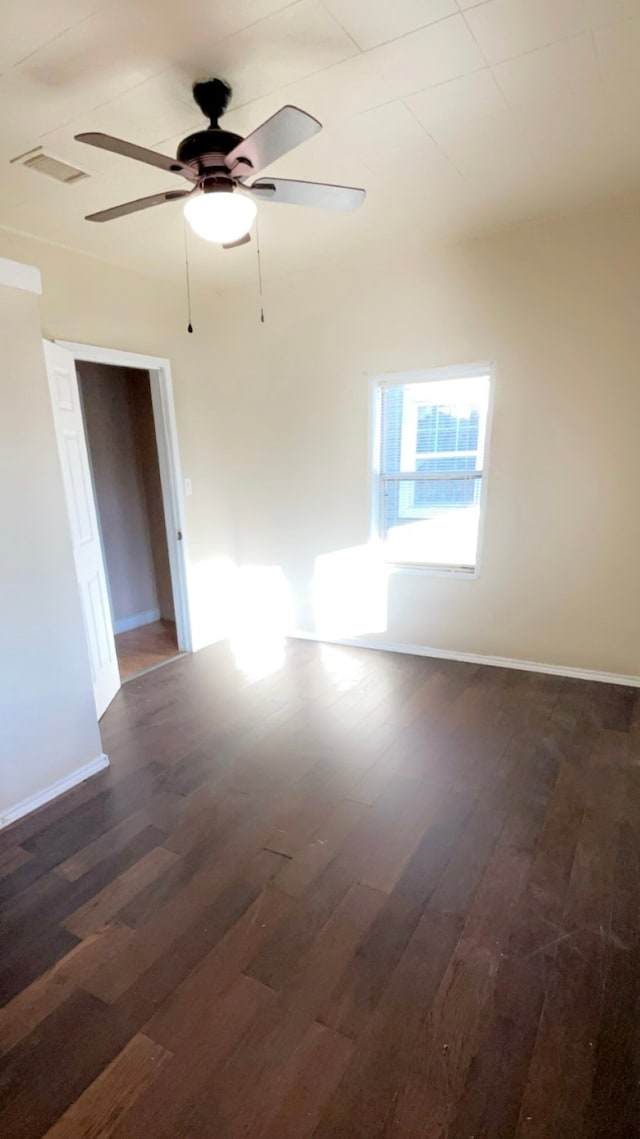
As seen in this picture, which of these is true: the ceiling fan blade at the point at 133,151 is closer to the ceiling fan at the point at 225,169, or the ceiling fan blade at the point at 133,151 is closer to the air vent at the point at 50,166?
the ceiling fan at the point at 225,169

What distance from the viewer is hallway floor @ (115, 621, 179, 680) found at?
3.85 meters

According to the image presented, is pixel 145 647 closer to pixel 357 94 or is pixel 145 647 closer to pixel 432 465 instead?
pixel 432 465

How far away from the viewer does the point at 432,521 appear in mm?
3600

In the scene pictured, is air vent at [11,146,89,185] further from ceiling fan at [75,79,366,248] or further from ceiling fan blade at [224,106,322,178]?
ceiling fan blade at [224,106,322,178]

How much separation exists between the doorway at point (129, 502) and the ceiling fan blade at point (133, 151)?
2.98 m

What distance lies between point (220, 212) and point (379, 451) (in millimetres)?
2169

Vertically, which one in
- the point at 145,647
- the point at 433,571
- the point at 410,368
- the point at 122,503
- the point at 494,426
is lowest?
the point at 145,647

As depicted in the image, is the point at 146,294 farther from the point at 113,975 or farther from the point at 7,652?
the point at 113,975

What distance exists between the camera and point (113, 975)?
149 centimetres

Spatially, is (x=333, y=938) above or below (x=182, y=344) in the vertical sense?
below

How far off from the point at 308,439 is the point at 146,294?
1.49 metres

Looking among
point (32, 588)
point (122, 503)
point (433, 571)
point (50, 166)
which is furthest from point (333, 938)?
point (122, 503)

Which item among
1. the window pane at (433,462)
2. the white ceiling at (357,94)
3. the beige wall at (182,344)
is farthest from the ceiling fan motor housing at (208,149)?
the window pane at (433,462)

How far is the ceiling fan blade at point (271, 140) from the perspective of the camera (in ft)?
4.47
